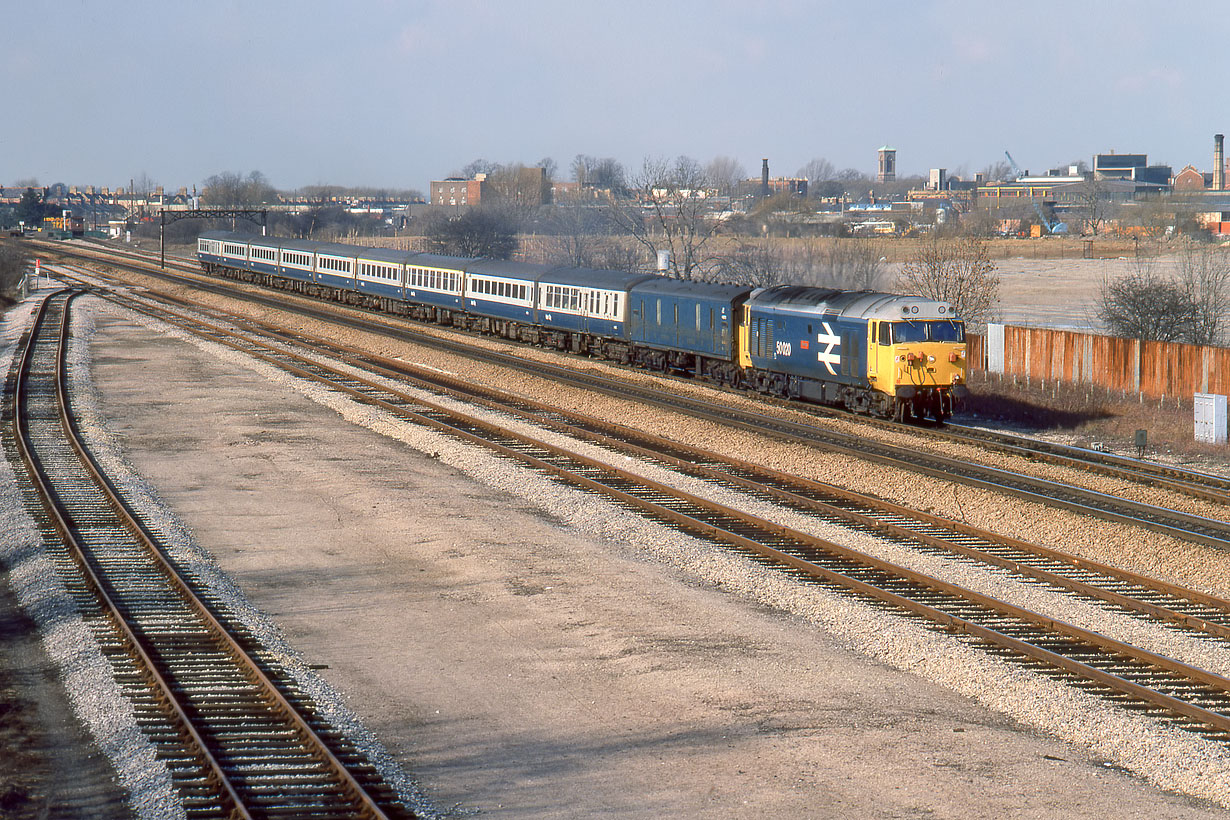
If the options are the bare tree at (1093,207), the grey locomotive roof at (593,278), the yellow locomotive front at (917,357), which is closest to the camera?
the yellow locomotive front at (917,357)

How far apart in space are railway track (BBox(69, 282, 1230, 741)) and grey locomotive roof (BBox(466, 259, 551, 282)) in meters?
19.6

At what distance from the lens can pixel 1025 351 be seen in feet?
130

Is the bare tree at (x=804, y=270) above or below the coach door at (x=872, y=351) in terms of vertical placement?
above

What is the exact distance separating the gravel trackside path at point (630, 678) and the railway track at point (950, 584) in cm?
52

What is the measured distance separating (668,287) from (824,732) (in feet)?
92.7

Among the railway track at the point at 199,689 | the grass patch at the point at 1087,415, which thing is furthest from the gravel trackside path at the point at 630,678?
the grass patch at the point at 1087,415

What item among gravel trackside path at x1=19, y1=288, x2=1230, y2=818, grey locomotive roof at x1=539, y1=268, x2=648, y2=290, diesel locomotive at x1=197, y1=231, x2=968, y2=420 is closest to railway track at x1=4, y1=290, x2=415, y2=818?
gravel trackside path at x1=19, y1=288, x2=1230, y2=818

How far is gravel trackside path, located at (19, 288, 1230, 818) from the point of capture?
10109 mm

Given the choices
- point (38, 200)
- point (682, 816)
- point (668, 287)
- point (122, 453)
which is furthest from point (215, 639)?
point (38, 200)

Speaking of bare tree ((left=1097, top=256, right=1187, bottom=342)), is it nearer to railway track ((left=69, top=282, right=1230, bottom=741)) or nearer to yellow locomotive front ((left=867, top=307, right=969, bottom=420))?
yellow locomotive front ((left=867, top=307, right=969, bottom=420))

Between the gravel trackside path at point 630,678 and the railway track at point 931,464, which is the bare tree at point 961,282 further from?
the gravel trackside path at point 630,678

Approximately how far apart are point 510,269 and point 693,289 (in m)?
13.8

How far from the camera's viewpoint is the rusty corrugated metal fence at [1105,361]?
34.4 m

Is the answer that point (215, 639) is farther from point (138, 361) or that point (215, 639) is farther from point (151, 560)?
point (138, 361)
